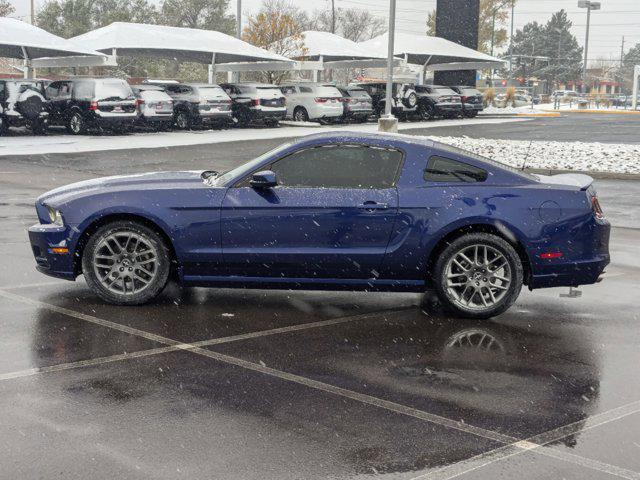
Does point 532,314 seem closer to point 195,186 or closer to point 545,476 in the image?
point 195,186

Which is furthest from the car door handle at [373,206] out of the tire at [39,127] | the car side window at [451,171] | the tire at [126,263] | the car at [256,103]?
the car at [256,103]

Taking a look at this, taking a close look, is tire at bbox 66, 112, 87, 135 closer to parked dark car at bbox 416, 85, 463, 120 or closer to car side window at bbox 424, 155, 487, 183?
parked dark car at bbox 416, 85, 463, 120

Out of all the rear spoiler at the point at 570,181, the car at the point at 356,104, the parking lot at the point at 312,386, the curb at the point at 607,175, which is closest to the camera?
the parking lot at the point at 312,386

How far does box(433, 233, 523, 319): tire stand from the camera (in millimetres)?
7707

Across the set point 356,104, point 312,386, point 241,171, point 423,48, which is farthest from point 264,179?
point 423,48

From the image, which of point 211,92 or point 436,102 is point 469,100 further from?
point 211,92

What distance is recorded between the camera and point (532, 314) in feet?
26.5

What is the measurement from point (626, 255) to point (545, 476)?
6.92 m

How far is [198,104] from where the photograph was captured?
34.2m

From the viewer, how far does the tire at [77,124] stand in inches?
1208

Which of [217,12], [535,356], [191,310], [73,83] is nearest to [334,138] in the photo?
[191,310]

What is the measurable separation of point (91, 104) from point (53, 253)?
23355 millimetres

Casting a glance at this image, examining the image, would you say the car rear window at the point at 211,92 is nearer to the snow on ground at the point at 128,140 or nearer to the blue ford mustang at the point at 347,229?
the snow on ground at the point at 128,140

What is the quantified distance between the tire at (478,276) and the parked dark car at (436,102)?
35.8 m
